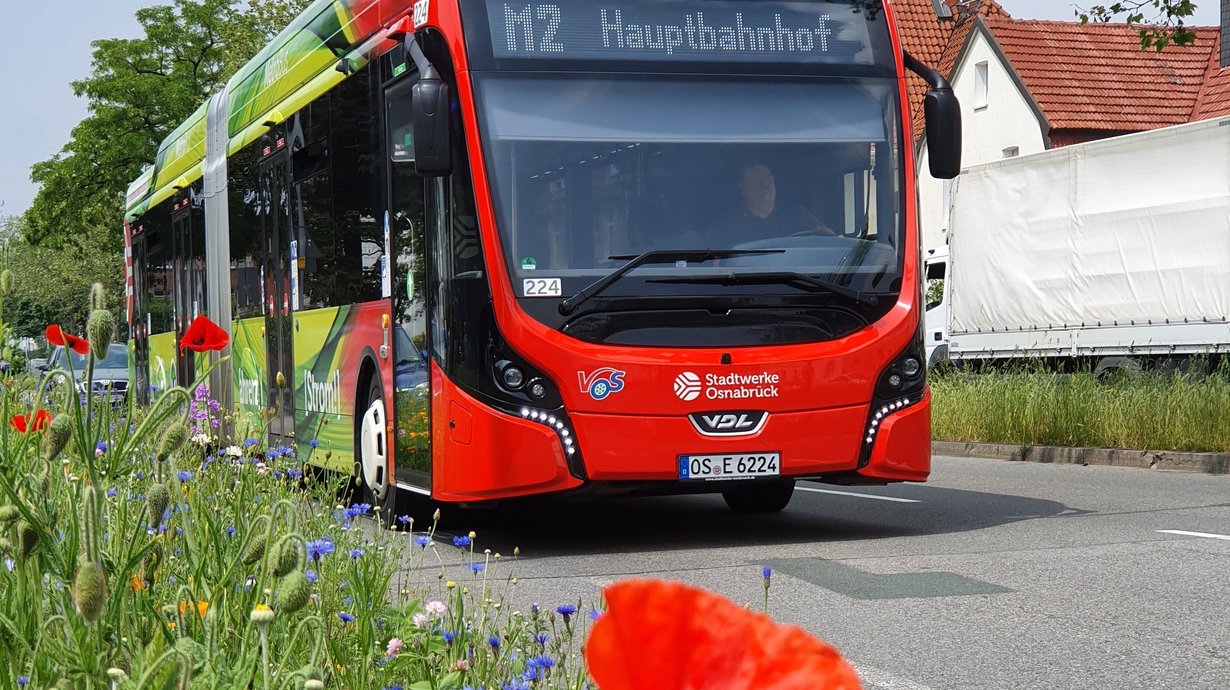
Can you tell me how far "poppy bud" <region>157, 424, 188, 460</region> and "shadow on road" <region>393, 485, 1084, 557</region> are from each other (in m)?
6.01

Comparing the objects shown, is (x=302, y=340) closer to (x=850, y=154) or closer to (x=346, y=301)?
(x=346, y=301)

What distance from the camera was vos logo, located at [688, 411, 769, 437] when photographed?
29.3 ft

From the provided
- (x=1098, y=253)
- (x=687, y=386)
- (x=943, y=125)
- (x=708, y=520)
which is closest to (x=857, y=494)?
(x=708, y=520)

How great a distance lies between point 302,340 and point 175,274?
706 cm

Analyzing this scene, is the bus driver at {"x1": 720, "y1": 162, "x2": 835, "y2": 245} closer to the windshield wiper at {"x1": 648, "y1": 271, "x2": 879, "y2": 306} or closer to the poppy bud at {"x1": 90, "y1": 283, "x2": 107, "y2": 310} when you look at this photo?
the windshield wiper at {"x1": 648, "y1": 271, "x2": 879, "y2": 306}

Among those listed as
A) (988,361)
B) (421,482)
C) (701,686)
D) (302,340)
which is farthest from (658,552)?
(988,361)

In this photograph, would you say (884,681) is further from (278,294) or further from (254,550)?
(278,294)

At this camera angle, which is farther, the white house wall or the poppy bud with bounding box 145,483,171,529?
the white house wall

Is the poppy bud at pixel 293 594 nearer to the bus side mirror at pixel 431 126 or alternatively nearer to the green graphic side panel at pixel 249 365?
the bus side mirror at pixel 431 126

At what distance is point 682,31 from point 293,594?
734cm

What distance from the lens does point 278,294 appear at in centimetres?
1298

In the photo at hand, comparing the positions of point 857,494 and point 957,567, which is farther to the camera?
point 857,494

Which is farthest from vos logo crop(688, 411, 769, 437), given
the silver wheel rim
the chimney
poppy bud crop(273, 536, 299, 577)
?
the chimney

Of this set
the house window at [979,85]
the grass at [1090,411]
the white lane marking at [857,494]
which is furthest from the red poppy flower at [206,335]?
the house window at [979,85]
